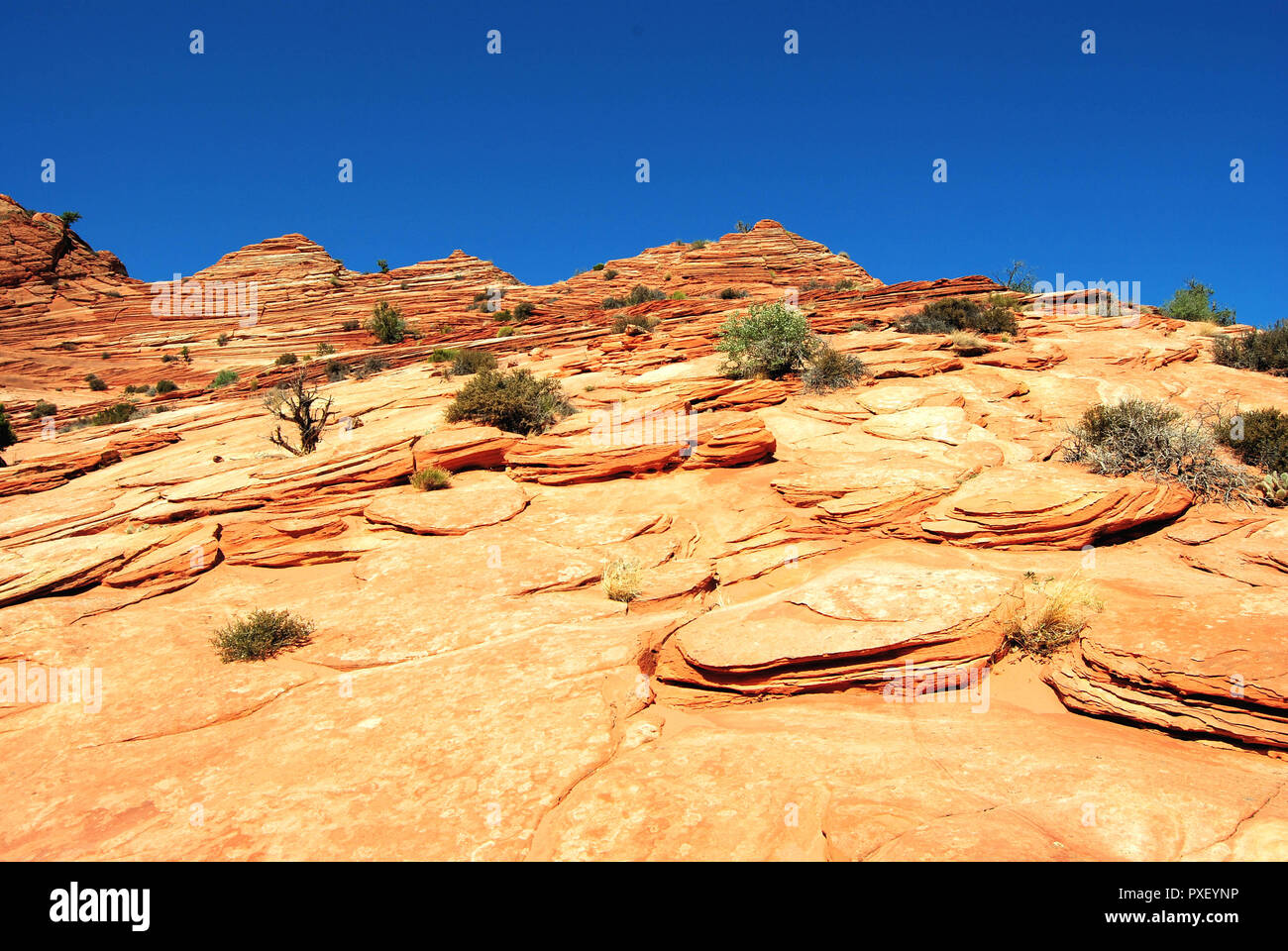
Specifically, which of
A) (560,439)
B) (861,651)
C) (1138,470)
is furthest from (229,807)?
(1138,470)

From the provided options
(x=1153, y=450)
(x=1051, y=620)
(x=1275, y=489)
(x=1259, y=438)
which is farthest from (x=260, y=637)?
(x=1259, y=438)

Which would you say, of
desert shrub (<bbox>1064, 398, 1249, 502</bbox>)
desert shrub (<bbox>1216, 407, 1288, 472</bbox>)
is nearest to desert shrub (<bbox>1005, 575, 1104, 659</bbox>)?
desert shrub (<bbox>1064, 398, 1249, 502</bbox>)

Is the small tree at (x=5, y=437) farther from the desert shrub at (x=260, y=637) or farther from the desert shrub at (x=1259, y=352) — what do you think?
the desert shrub at (x=1259, y=352)

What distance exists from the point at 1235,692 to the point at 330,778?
585 centimetres

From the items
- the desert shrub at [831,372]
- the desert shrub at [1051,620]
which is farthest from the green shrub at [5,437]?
the desert shrub at [1051,620]

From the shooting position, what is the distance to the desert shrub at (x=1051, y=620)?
5047mm

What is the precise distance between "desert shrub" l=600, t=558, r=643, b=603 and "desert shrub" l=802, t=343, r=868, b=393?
821cm

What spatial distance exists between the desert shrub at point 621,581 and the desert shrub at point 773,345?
9363 mm

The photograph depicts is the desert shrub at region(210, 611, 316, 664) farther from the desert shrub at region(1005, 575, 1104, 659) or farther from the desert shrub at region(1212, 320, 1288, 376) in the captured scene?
the desert shrub at region(1212, 320, 1288, 376)

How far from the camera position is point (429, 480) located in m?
9.59

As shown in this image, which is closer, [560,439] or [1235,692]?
[1235,692]

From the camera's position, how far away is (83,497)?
1122 centimetres

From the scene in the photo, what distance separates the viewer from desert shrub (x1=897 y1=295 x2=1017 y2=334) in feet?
62.7
